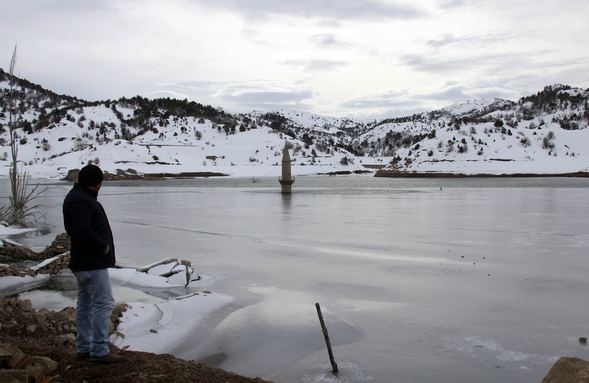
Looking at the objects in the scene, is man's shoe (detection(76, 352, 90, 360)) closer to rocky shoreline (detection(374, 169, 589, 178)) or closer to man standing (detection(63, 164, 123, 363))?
man standing (detection(63, 164, 123, 363))

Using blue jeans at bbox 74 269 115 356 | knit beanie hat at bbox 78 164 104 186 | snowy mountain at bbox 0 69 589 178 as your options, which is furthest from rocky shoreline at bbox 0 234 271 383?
snowy mountain at bbox 0 69 589 178

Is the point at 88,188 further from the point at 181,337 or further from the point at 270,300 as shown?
the point at 270,300

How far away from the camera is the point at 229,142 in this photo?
137 metres

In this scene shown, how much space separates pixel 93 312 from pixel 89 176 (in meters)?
1.34

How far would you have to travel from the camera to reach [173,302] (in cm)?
852

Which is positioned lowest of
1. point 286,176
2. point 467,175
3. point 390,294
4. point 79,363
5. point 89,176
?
point 390,294

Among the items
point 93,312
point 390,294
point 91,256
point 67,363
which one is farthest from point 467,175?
point 67,363

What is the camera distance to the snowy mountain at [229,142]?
79125mm

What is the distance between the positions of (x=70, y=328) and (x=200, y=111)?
562 ft

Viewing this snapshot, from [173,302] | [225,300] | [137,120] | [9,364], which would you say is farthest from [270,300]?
[137,120]

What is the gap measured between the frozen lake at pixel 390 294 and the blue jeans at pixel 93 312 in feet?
4.22

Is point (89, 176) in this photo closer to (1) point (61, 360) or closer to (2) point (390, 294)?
(1) point (61, 360)

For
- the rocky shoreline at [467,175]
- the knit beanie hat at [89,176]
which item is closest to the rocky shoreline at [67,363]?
the knit beanie hat at [89,176]

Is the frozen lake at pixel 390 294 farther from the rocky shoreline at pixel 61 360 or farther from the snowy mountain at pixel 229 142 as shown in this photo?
the snowy mountain at pixel 229 142
